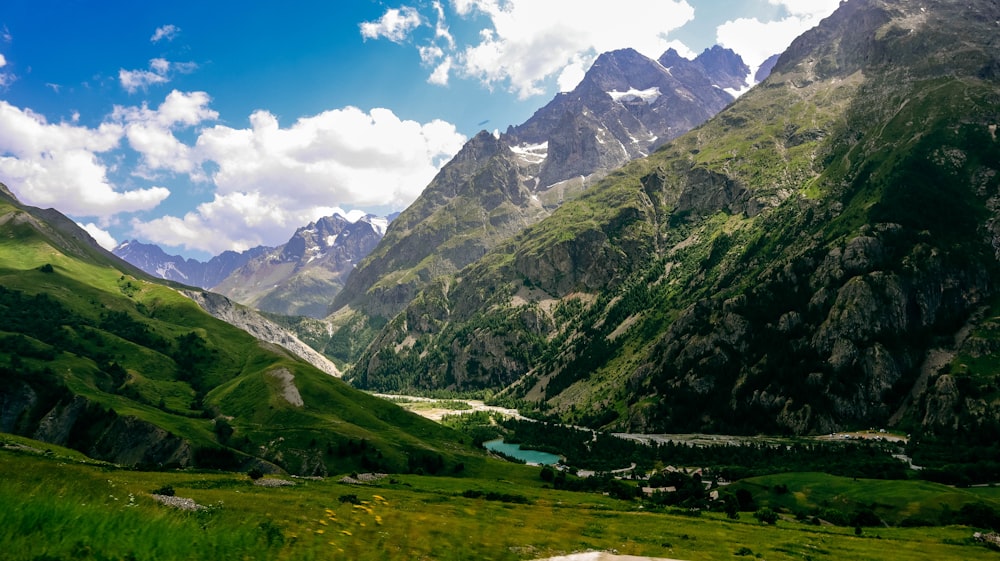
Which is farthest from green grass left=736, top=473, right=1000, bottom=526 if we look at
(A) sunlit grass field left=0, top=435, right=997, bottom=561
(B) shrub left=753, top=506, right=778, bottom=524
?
(B) shrub left=753, top=506, right=778, bottom=524

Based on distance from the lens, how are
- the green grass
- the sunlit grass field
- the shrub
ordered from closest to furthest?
1. the sunlit grass field
2. the shrub
3. the green grass

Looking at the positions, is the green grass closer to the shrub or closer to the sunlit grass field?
the sunlit grass field

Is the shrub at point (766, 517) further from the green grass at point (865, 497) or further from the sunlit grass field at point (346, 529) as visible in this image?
the green grass at point (865, 497)

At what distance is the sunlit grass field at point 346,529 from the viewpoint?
1416 cm

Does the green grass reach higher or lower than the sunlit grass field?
lower

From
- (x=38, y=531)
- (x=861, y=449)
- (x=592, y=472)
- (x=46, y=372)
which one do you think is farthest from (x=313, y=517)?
(x=861, y=449)

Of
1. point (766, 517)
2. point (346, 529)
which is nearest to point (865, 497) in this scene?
point (766, 517)

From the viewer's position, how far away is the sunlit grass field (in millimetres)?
14164

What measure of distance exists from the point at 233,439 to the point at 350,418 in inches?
1897

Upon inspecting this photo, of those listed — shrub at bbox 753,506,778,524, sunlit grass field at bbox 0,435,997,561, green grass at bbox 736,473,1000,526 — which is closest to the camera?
sunlit grass field at bbox 0,435,997,561

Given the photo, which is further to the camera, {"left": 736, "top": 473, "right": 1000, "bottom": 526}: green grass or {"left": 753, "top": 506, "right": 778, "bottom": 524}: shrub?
{"left": 736, "top": 473, "right": 1000, "bottom": 526}: green grass

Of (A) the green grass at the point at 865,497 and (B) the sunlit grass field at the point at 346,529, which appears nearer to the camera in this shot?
(B) the sunlit grass field at the point at 346,529

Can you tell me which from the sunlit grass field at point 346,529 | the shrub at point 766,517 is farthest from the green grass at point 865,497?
the shrub at point 766,517

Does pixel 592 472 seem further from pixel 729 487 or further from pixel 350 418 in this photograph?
pixel 350 418
